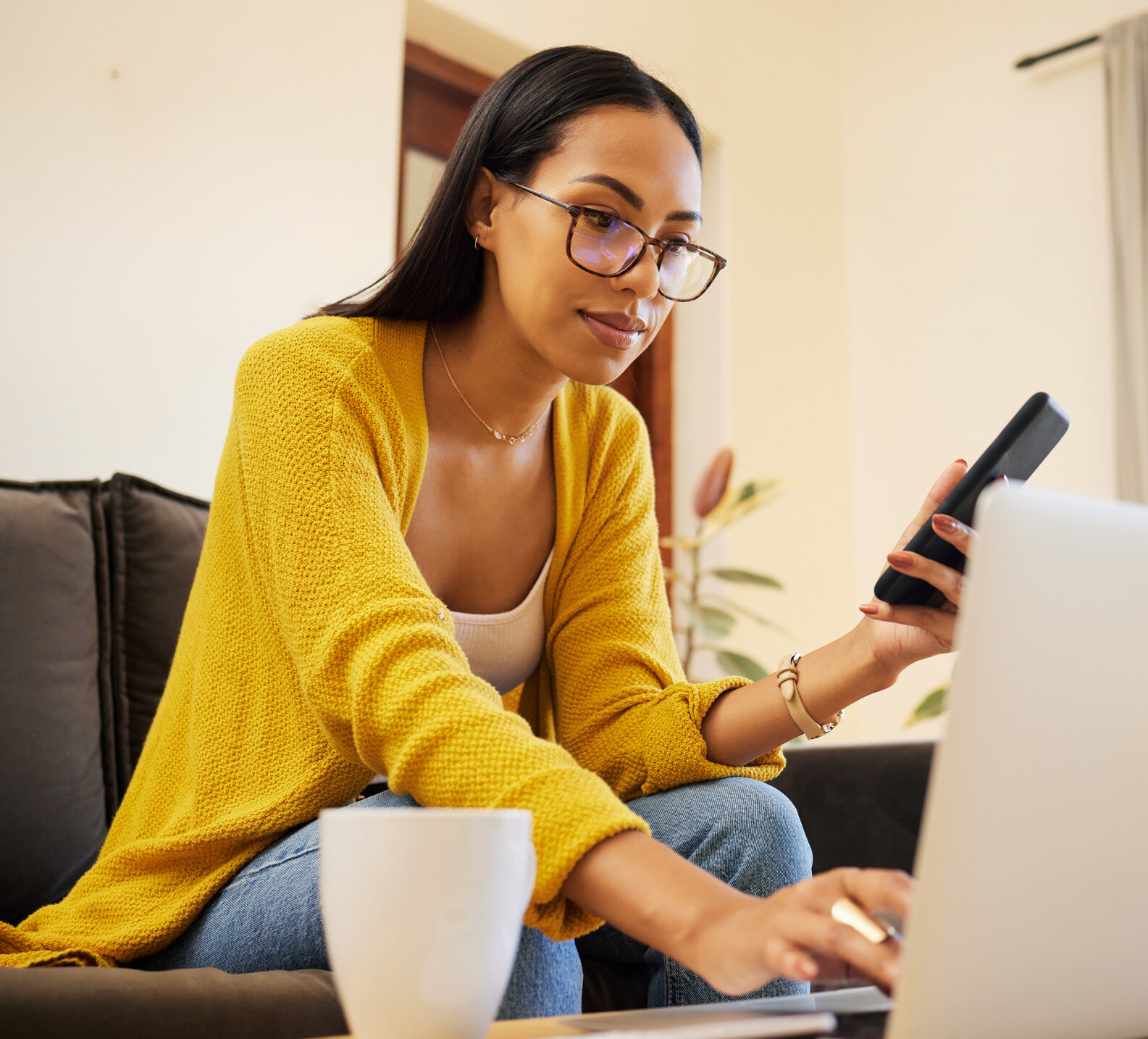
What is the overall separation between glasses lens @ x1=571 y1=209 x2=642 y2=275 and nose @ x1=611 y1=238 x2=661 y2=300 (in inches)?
0.5

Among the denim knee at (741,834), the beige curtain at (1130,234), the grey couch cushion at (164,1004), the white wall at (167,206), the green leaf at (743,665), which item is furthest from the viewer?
the beige curtain at (1130,234)

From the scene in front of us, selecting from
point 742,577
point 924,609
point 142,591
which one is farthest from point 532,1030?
point 742,577

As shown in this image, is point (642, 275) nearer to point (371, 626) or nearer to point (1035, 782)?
point (371, 626)

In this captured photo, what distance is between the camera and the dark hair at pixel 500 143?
3.30 ft

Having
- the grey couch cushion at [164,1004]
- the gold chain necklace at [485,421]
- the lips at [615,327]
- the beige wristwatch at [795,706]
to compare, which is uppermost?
the lips at [615,327]

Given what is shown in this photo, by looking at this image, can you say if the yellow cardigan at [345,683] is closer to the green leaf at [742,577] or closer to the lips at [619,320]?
the lips at [619,320]

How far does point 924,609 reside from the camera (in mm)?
852

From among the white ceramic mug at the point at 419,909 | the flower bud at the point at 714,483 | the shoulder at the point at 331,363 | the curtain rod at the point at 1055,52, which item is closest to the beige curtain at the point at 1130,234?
the curtain rod at the point at 1055,52

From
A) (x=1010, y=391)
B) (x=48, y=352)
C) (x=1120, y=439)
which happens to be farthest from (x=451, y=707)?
(x=1010, y=391)

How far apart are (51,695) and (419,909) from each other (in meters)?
0.86

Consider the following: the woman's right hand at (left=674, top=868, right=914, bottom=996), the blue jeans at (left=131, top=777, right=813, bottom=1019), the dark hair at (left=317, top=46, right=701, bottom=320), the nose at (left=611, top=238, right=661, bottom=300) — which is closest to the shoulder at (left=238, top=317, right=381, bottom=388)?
the dark hair at (left=317, top=46, right=701, bottom=320)

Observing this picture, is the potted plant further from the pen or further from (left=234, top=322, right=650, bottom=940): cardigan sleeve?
the pen

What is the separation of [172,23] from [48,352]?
2.06 ft

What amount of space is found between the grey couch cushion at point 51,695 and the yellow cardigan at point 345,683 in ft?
0.50
